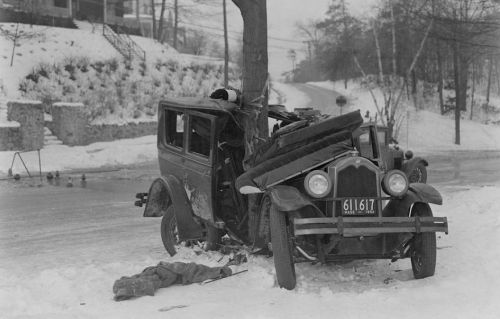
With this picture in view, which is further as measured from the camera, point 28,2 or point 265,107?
point 28,2

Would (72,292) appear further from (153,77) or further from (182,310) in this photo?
(153,77)

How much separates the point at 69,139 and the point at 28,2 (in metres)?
17.5

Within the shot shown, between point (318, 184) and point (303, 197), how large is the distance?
8.3 inches

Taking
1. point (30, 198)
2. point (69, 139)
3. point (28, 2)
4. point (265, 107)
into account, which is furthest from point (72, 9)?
point (265, 107)

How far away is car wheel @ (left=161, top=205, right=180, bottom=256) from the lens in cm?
750

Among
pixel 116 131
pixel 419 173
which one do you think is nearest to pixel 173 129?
pixel 419 173

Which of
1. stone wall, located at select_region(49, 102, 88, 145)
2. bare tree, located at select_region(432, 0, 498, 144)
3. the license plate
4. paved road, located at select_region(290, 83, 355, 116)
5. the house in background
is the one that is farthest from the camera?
the house in background

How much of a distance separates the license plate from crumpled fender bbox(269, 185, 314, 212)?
324 millimetres

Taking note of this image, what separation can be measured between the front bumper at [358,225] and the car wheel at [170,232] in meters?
2.68

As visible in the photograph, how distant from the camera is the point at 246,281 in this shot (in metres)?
5.83

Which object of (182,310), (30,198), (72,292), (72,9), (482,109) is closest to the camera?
(182,310)

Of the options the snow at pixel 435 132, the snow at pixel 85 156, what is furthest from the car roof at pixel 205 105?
the snow at pixel 435 132

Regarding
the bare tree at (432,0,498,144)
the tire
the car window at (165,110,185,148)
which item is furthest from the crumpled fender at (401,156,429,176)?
the bare tree at (432,0,498,144)

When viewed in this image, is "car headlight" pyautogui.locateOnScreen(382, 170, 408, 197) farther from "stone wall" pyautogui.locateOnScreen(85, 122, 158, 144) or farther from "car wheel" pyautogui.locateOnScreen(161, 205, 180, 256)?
"stone wall" pyautogui.locateOnScreen(85, 122, 158, 144)
